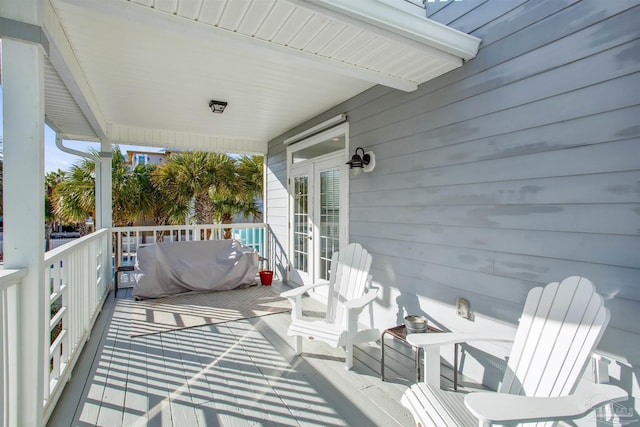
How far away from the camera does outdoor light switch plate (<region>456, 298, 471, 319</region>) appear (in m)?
2.55

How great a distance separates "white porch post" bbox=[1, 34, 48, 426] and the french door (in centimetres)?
290

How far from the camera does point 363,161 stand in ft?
11.9

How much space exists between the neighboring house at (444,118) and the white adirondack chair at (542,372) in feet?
0.96

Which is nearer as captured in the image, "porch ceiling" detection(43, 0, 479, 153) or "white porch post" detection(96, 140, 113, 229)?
"porch ceiling" detection(43, 0, 479, 153)

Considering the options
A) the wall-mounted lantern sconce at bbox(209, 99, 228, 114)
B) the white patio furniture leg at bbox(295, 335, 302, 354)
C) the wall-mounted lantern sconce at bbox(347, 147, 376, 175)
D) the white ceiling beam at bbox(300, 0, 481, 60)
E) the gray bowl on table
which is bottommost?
the white patio furniture leg at bbox(295, 335, 302, 354)

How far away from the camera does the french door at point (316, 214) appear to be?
4.25 meters

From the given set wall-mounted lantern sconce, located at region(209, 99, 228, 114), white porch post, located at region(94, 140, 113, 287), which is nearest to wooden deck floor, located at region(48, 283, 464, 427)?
white porch post, located at region(94, 140, 113, 287)

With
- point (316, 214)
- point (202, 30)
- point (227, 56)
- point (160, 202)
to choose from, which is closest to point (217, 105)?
point (227, 56)

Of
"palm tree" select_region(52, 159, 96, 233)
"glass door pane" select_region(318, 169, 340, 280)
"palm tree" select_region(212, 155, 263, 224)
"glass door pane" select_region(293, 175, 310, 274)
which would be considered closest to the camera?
"glass door pane" select_region(318, 169, 340, 280)

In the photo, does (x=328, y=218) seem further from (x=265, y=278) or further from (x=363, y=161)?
(x=265, y=278)

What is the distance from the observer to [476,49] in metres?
2.45

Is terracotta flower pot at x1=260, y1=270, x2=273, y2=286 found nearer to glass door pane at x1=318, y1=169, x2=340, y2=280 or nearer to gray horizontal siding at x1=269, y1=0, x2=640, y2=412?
glass door pane at x1=318, y1=169, x2=340, y2=280

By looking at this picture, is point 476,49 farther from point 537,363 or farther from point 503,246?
point 537,363

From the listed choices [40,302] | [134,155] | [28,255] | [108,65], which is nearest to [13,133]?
[28,255]
